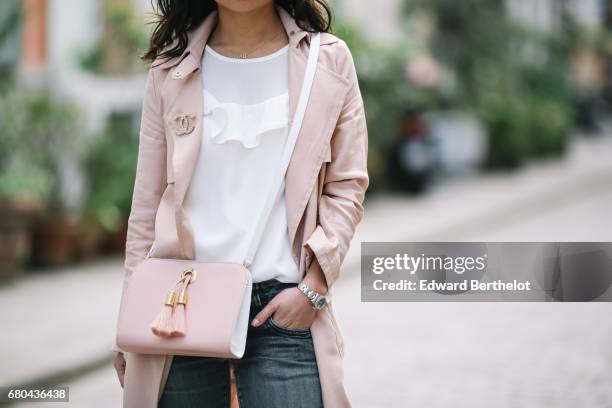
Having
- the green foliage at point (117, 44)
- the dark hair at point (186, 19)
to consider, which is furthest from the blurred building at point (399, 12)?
the dark hair at point (186, 19)

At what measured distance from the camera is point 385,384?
5.86m

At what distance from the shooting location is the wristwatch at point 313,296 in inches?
90.7

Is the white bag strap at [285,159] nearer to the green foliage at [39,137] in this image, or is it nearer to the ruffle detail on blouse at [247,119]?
the ruffle detail on blouse at [247,119]

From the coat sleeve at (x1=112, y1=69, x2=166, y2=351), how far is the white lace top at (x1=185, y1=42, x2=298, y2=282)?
0.43 ft

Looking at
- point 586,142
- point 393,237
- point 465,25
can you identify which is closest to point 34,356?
point 393,237

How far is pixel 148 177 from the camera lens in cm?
247

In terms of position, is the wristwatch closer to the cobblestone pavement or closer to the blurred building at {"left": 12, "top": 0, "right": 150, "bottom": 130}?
the cobblestone pavement

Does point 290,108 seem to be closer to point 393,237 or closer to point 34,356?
point 34,356

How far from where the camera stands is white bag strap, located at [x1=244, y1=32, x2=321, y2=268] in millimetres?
2301

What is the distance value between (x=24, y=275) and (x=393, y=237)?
408 cm

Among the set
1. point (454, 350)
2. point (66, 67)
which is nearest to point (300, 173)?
point (454, 350)

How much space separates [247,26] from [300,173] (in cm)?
41

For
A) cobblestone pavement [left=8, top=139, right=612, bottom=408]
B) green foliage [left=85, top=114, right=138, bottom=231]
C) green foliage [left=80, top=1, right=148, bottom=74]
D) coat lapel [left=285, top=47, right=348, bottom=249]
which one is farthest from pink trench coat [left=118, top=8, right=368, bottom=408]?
green foliage [left=80, top=1, right=148, bottom=74]

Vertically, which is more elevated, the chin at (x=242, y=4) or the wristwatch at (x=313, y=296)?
the chin at (x=242, y=4)
